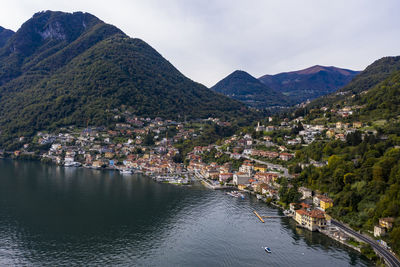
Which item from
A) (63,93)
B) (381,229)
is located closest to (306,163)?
(381,229)

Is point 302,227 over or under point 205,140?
under

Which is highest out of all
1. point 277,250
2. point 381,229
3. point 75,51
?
point 75,51

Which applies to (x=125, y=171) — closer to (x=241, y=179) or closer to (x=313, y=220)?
(x=241, y=179)

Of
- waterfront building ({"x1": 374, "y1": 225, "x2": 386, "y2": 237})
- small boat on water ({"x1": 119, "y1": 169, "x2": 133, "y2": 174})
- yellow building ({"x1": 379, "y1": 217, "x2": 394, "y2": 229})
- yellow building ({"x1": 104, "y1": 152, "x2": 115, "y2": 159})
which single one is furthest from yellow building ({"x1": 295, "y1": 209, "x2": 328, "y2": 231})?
yellow building ({"x1": 104, "y1": 152, "x2": 115, "y2": 159})

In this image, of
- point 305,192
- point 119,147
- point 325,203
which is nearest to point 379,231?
point 325,203

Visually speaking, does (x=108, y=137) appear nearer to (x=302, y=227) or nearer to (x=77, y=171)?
(x=77, y=171)

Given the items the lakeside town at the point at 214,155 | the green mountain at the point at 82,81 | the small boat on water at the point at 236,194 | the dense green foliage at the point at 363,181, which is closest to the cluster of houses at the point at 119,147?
the lakeside town at the point at 214,155
